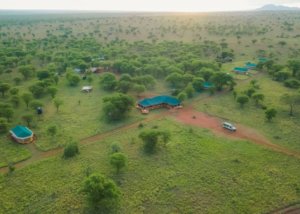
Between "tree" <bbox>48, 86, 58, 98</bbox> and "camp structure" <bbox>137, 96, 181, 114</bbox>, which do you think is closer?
"camp structure" <bbox>137, 96, 181, 114</bbox>

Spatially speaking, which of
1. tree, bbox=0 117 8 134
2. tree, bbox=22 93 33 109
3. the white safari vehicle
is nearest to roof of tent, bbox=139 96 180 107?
the white safari vehicle

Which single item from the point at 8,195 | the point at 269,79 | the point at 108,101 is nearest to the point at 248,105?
the point at 269,79

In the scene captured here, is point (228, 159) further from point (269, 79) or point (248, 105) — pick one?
point (269, 79)

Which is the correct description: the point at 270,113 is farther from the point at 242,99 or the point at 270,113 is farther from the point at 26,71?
the point at 26,71

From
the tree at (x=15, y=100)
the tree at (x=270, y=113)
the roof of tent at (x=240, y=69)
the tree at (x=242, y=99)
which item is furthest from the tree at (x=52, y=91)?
the roof of tent at (x=240, y=69)

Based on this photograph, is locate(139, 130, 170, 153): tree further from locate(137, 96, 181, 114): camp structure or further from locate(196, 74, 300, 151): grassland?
locate(196, 74, 300, 151): grassland
